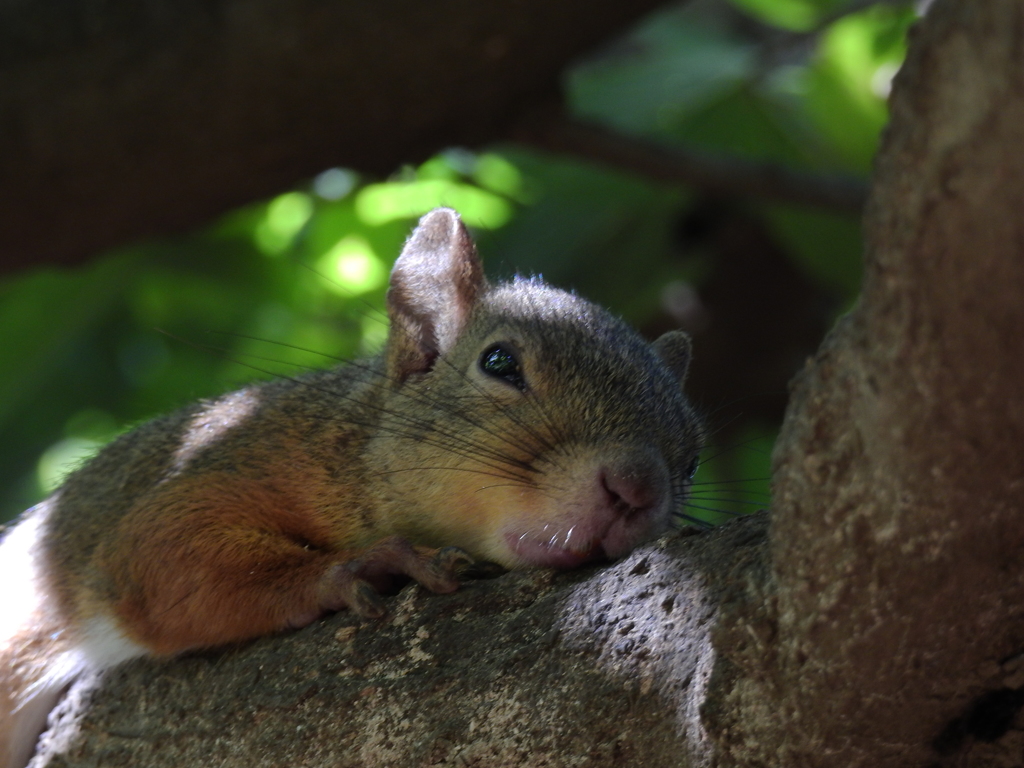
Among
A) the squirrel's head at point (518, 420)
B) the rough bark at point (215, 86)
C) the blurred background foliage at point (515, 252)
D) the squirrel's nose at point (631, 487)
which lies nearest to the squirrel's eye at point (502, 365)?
the squirrel's head at point (518, 420)

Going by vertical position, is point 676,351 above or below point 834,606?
above

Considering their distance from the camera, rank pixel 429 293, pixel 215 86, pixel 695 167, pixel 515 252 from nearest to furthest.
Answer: pixel 429 293 < pixel 215 86 < pixel 695 167 < pixel 515 252

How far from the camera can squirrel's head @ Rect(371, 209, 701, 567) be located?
282cm

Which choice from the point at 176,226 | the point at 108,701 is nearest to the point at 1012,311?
the point at 108,701

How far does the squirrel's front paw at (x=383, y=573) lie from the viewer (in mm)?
2707

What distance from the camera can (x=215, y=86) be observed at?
5.14m

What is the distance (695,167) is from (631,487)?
3.38 metres

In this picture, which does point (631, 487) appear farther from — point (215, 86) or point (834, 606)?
point (215, 86)

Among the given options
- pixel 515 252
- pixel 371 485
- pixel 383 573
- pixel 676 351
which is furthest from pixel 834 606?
pixel 515 252

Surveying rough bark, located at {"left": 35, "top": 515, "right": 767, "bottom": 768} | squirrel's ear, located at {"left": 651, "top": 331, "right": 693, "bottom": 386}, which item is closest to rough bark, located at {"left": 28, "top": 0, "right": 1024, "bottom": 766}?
rough bark, located at {"left": 35, "top": 515, "right": 767, "bottom": 768}

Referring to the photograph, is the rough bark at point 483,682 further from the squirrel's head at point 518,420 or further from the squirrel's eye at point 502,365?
the squirrel's eye at point 502,365

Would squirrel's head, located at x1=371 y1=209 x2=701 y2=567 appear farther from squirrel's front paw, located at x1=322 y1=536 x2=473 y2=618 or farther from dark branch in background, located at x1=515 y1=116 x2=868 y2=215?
dark branch in background, located at x1=515 y1=116 x2=868 y2=215

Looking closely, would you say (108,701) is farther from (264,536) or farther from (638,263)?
(638,263)

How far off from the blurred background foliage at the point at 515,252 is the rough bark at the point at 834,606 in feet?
11.4
